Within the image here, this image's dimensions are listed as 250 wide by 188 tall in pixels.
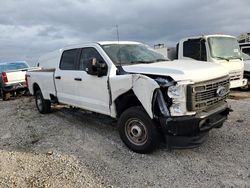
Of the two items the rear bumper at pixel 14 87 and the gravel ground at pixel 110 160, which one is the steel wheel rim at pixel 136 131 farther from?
the rear bumper at pixel 14 87

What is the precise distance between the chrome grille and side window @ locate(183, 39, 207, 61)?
4.84 m

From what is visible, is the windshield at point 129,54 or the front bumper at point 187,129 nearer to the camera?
the front bumper at point 187,129

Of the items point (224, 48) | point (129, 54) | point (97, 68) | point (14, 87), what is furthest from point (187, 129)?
point (14, 87)

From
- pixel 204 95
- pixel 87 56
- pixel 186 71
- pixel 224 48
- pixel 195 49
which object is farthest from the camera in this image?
pixel 195 49

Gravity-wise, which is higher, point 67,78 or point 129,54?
point 129,54

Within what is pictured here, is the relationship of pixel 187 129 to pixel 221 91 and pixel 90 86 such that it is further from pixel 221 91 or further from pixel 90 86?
pixel 90 86

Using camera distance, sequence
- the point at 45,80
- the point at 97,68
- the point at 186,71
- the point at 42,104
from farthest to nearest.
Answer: the point at 42,104
the point at 45,80
the point at 97,68
the point at 186,71

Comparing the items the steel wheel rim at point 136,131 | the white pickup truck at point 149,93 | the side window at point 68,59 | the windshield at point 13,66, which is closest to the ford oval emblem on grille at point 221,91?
the white pickup truck at point 149,93

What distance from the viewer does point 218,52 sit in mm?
9859

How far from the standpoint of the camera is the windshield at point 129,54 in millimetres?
5938

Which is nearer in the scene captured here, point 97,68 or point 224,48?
point 97,68

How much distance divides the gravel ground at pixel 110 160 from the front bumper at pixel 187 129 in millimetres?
343

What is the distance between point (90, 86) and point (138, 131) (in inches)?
64.3

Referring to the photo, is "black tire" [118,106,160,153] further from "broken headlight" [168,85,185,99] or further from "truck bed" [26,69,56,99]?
"truck bed" [26,69,56,99]
